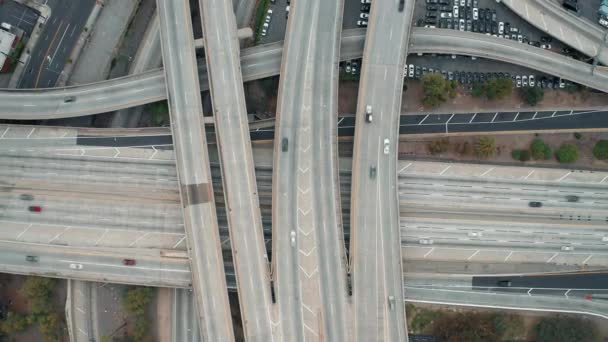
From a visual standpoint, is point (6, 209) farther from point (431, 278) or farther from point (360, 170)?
point (431, 278)

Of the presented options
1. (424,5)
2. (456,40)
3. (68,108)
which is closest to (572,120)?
(456,40)

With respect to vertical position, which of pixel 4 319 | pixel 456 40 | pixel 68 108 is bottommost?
pixel 4 319

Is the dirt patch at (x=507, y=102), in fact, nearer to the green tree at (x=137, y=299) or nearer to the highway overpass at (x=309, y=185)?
the highway overpass at (x=309, y=185)

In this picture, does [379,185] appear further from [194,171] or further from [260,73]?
[194,171]

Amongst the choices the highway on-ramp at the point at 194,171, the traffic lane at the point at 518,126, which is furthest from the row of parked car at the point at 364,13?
the highway on-ramp at the point at 194,171

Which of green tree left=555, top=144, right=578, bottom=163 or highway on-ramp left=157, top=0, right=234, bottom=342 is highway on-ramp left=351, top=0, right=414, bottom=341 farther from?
green tree left=555, top=144, right=578, bottom=163

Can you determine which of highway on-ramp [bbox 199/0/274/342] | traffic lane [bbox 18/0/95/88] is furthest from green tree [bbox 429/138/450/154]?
traffic lane [bbox 18/0/95/88]

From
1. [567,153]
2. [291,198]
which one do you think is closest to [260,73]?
[291,198]

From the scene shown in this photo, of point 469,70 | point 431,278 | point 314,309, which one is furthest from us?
point 469,70

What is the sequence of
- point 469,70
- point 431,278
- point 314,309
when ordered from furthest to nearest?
point 469,70
point 431,278
point 314,309
